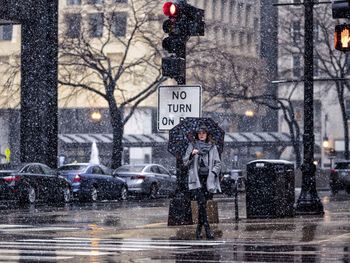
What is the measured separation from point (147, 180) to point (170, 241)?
29.6m

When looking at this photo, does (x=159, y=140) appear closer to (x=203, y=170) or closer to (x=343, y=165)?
(x=343, y=165)

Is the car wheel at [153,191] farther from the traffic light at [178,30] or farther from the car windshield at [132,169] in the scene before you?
the traffic light at [178,30]

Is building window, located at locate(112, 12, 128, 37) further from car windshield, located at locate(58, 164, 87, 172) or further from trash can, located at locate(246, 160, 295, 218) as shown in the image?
trash can, located at locate(246, 160, 295, 218)

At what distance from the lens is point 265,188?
980 inches

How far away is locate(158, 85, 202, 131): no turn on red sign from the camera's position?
2159 centimetres

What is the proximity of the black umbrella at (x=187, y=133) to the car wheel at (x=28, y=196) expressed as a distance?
1883 centimetres

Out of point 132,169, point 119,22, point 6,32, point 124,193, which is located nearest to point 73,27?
point 119,22

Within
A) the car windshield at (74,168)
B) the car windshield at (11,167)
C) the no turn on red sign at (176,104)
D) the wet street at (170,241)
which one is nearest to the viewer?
the wet street at (170,241)

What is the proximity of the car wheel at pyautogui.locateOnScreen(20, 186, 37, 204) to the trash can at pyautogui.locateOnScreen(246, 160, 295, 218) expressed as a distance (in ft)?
51.3

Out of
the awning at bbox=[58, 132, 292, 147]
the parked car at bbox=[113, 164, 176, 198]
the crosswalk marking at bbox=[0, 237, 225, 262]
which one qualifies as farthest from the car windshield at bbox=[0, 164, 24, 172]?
the awning at bbox=[58, 132, 292, 147]

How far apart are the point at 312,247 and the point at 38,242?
181 inches

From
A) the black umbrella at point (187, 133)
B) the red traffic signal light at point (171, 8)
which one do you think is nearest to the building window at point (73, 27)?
the red traffic signal light at point (171, 8)

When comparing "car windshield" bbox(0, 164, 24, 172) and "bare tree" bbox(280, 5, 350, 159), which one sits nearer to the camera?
"car windshield" bbox(0, 164, 24, 172)

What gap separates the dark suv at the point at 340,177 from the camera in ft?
170
